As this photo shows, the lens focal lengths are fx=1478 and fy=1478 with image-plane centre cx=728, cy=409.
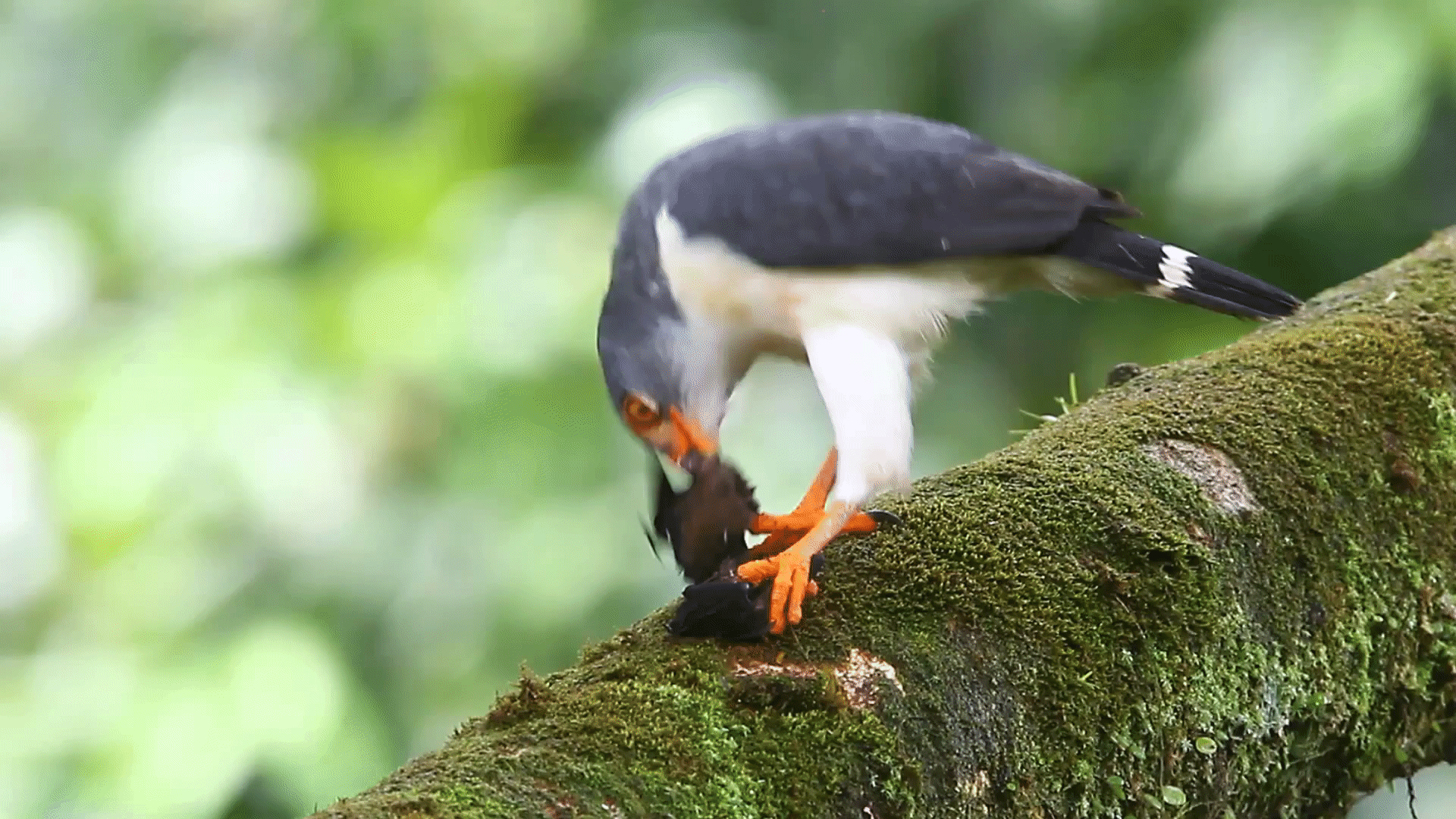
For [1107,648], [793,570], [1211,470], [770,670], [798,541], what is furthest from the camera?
[798,541]

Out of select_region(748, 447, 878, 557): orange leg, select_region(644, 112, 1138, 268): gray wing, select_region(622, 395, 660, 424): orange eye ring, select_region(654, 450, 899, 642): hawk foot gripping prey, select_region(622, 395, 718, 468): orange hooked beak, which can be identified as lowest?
select_region(748, 447, 878, 557): orange leg

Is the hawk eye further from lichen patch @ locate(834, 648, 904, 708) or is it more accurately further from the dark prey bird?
lichen patch @ locate(834, 648, 904, 708)

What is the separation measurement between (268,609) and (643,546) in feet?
4.01

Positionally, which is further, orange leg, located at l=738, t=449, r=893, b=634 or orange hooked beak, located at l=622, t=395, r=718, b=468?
orange hooked beak, located at l=622, t=395, r=718, b=468

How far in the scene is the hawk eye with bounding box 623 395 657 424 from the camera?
256 centimetres

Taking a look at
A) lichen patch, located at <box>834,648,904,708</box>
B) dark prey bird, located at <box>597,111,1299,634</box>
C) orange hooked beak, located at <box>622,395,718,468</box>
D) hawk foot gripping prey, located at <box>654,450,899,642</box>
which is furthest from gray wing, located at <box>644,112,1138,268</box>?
lichen patch, located at <box>834,648,904,708</box>

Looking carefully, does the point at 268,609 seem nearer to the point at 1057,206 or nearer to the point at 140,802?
the point at 140,802

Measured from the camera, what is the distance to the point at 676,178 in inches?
107

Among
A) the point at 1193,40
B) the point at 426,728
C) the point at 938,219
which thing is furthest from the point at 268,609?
the point at 1193,40

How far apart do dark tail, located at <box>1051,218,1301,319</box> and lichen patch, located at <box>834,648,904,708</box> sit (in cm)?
112

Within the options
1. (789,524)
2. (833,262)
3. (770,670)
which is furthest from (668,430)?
(770,670)

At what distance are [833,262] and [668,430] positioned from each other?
42 centimetres

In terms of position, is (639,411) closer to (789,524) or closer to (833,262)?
(789,524)

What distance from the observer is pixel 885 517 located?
229 cm
